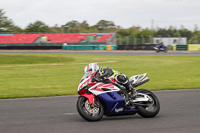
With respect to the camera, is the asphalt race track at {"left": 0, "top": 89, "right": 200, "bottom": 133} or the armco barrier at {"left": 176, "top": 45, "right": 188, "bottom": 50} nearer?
the asphalt race track at {"left": 0, "top": 89, "right": 200, "bottom": 133}

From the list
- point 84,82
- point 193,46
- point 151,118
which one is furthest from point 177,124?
point 193,46

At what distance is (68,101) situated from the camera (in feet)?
29.5

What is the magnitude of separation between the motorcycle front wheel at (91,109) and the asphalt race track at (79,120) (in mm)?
117

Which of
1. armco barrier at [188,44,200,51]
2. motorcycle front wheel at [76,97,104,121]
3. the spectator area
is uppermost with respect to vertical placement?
the spectator area

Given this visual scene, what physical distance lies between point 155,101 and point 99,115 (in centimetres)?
131

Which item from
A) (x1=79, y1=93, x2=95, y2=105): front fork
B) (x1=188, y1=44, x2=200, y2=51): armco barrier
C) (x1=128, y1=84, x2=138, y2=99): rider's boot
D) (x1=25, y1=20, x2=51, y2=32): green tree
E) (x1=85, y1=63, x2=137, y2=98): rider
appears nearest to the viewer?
(x1=79, y1=93, x2=95, y2=105): front fork

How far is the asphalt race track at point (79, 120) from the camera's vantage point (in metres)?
5.69

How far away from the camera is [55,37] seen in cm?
6525

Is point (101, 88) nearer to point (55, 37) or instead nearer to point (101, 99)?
point (101, 99)

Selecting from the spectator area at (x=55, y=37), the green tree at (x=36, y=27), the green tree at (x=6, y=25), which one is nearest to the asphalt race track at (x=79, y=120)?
the spectator area at (x=55, y=37)

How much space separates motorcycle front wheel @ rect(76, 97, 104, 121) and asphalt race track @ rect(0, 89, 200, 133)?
117mm

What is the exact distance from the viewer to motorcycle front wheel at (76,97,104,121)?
245 inches

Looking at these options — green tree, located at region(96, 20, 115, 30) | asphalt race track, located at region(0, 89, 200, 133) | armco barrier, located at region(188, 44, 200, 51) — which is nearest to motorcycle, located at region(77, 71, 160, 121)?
asphalt race track, located at region(0, 89, 200, 133)

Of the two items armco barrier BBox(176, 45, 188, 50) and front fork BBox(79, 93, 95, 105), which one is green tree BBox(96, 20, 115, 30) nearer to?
armco barrier BBox(176, 45, 188, 50)
